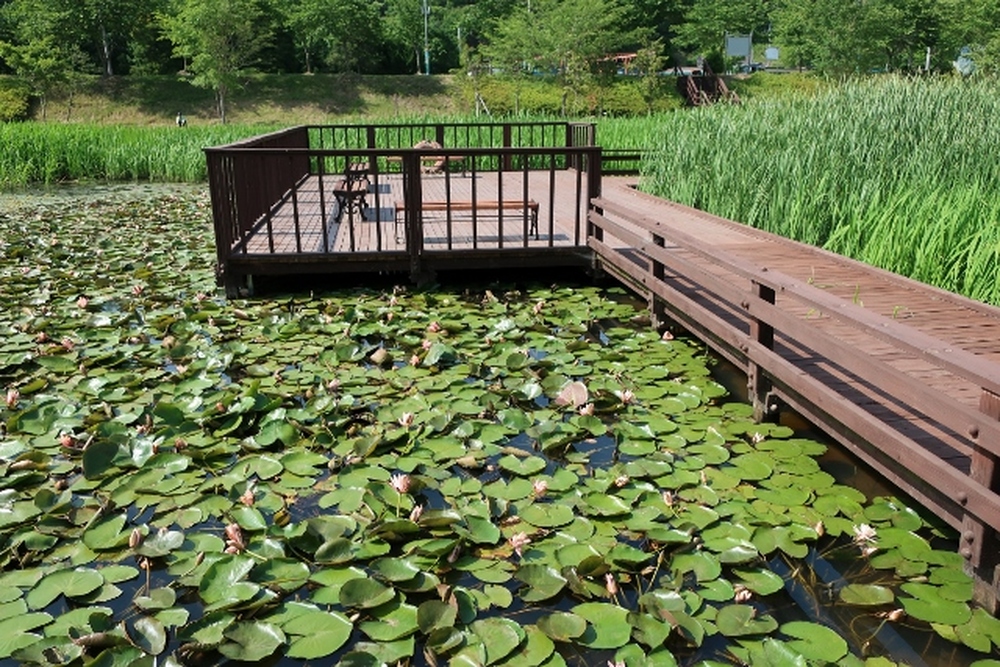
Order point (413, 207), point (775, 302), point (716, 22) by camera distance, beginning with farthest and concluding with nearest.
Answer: point (716, 22)
point (413, 207)
point (775, 302)

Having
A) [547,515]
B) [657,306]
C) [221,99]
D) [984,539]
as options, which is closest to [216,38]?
[221,99]

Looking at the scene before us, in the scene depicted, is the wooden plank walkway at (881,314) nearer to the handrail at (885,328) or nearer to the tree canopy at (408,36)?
the handrail at (885,328)

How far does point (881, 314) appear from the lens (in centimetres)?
454

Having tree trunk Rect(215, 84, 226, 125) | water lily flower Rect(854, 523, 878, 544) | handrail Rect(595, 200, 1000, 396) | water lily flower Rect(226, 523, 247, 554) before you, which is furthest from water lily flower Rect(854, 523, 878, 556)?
tree trunk Rect(215, 84, 226, 125)

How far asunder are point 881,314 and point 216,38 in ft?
104

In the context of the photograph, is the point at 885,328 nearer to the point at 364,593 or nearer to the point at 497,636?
the point at 497,636

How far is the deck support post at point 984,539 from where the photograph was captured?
246 cm

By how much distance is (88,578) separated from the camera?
2754mm

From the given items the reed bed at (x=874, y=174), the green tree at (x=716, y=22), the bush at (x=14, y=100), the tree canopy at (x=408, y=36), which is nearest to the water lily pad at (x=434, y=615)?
the reed bed at (x=874, y=174)

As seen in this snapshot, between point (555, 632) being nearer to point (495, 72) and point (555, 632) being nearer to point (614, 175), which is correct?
point (614, 175)

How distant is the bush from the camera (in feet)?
102

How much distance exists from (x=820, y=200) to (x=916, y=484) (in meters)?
4.20

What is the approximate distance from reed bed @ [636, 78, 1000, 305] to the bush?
30550 mm

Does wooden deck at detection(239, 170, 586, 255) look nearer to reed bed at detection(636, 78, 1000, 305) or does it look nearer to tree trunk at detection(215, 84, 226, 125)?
reed bed at detection(636, 78, 1000, 305)
